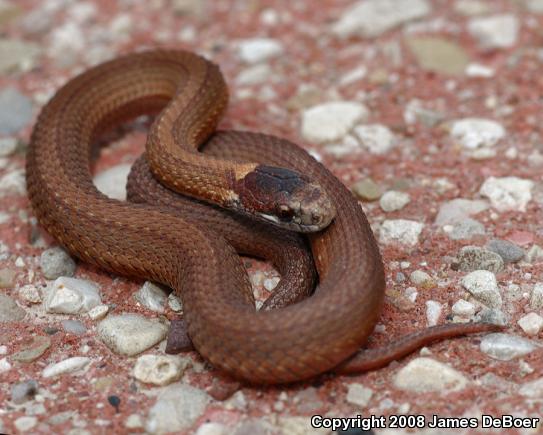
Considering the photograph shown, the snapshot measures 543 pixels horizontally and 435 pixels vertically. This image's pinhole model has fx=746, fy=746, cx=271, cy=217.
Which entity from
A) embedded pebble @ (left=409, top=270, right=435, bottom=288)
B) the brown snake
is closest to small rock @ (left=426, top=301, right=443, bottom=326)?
embedded pebble @ (left=409, top=270, right=435, bottom=288)

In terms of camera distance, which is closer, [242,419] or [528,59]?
[242,419]

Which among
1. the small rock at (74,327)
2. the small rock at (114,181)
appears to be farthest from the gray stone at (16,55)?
the small rock at (74,327)

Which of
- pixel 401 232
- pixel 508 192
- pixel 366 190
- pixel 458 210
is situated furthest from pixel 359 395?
pixel 508 192

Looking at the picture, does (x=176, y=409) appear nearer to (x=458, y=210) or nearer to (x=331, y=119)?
(x=458, y=210)

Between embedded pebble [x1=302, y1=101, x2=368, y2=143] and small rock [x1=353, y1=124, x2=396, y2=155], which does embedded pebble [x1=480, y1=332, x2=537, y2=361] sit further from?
embedded pebble [x1=302, y1=101, x2=368, y2=143]

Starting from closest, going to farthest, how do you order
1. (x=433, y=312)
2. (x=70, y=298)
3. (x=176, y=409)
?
1. (x=176, y=409)
2. (x=433, y=312)
3. (x=70, y=298)

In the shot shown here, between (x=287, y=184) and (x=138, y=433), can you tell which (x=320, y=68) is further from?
(x=138, y=433)

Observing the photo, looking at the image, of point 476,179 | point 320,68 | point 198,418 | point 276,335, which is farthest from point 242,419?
point 320,68
